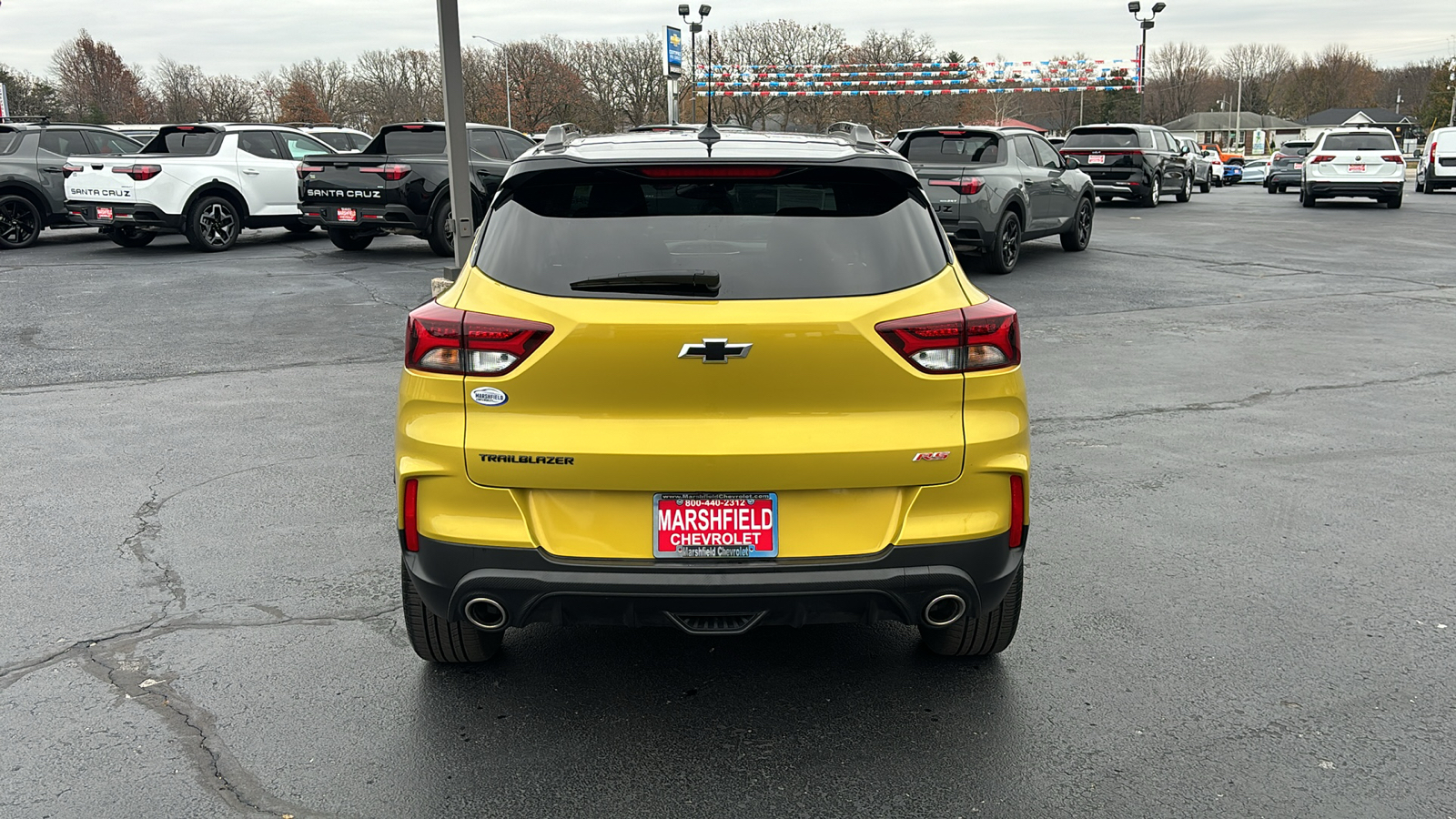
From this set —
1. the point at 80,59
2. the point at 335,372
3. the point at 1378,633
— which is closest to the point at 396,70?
the point at 80,59

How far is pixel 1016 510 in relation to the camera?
3408 mm

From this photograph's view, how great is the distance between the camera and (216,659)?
13.1 ft

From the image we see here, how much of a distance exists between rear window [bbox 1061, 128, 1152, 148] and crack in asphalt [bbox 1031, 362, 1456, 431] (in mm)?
18154

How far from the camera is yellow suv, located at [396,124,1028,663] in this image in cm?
317

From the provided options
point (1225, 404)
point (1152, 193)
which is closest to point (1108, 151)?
point (1152, 193)

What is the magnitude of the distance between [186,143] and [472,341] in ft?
52.9

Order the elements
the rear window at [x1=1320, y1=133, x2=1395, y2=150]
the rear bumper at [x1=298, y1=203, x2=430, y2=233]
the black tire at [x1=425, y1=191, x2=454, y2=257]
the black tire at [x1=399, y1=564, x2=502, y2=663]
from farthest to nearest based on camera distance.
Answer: the rear window at [x1=1320, y1=133, x2=1395, y2=150] < the black tire at [x1=425, y1=191, x2=454, y2=257] < the rear bumper at [x1=298, y1=203, x2=430, y2=233] < the black tire at [x1=399, y1=564, x2=502, y2=663]

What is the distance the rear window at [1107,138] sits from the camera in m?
26.0

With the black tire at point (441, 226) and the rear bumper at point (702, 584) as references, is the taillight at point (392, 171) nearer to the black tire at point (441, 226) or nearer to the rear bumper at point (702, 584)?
the black tire at point (441, 226)

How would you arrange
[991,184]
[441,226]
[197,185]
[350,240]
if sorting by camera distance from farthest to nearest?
[350,240], [197,185], [441,226], [991,184]

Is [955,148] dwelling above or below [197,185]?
above

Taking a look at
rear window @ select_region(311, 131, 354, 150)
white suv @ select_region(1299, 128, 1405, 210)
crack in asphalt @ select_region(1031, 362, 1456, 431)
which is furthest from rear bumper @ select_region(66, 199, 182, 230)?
white suv @ select_region(1299, 128, 1405, 210)

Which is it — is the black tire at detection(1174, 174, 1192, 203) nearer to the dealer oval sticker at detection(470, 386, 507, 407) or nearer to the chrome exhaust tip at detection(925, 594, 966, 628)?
the chrome exhaust tip at detection(925, 594, 966, 628)

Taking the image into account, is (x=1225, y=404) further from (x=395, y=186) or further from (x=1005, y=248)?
(x=395, y=186)
